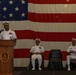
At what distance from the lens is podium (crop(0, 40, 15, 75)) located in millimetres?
7043

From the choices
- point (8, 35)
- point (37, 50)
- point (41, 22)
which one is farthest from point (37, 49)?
point (8, 35)

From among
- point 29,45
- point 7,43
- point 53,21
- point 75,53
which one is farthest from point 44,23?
point 7,43

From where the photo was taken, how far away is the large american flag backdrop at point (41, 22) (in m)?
9.96

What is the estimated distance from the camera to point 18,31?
1009cm

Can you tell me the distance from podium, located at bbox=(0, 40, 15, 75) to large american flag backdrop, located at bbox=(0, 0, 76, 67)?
9.72 feet

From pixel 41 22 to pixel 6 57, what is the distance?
3251 millimetres

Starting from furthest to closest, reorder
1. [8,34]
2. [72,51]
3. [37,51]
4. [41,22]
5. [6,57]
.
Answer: [41,22]
[37,51]
[72,51]
[8,34]
[6,57]

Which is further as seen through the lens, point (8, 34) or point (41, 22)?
point (41, 22)

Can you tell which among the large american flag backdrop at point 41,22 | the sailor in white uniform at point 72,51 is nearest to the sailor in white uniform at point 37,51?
the large american flag backdrop at point 41,22

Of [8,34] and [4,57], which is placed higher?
[8,34]

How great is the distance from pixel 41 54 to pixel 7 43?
8.19 feet

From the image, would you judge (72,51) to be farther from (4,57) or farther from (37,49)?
(4,57)

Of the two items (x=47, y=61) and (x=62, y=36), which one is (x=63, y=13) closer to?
(x=62, y=36)

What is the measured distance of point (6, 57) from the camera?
7117 millimetres
